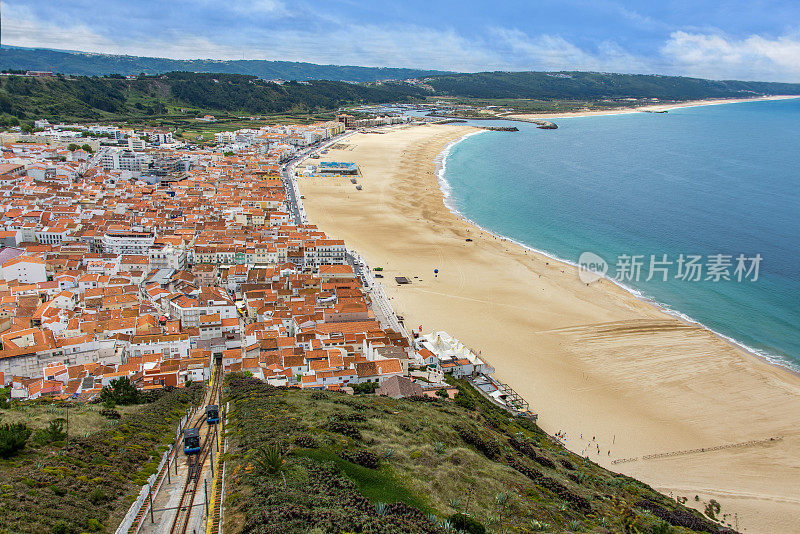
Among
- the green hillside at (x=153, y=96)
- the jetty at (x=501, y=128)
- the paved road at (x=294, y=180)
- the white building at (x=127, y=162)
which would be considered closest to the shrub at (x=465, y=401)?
the paved road at (x=294, y=180)

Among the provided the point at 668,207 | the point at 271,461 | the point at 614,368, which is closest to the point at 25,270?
the point at 271,461

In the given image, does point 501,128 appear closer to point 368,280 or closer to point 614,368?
point 368,280

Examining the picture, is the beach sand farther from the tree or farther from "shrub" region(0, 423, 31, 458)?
"shrub" region(0, 423, 31, 458)

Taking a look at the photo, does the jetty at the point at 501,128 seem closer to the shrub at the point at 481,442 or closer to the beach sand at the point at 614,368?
the beach sand at the point at 614,368

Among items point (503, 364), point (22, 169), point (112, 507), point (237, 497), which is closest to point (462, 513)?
point (237, 497)

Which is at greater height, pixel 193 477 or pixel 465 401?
pixel 193 477

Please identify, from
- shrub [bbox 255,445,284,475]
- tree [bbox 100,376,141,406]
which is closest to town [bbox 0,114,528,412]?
tree [bbox 100,376,141,406]
